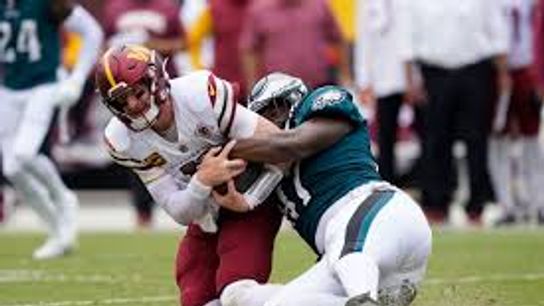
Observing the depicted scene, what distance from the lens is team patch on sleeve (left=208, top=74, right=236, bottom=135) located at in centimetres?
734

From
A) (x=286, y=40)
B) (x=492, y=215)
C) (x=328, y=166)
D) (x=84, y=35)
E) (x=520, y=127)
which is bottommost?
(x=492, y=215)

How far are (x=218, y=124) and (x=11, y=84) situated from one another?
4904 mm

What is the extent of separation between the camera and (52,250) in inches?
459

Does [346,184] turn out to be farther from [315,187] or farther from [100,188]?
[100,188]

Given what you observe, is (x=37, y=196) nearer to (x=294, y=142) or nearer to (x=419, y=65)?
(x=419, y=65)

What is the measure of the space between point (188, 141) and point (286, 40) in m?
7.78

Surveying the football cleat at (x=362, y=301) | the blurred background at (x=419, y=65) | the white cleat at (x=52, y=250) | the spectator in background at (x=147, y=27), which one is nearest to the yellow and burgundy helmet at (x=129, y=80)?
the football cleat at (x=362, y=301)

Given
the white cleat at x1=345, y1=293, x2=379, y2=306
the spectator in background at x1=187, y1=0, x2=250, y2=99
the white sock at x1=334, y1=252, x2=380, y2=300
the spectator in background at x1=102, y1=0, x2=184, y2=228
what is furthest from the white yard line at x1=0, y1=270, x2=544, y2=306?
the spectator in background at x1=187, y1=0, x2=250, y2=99

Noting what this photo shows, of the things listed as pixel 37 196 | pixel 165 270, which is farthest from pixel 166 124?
pixel 37 196

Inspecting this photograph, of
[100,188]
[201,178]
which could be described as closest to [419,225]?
[201,178]

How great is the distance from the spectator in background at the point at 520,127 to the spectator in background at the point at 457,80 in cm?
71

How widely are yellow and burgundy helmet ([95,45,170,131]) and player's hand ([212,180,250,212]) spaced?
1.22 ft

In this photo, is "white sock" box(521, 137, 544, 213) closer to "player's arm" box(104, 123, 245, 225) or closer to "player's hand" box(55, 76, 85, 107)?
"player's hand" box(55, 76, 85, 107)

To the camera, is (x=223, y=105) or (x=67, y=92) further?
(x=67, y=92)
